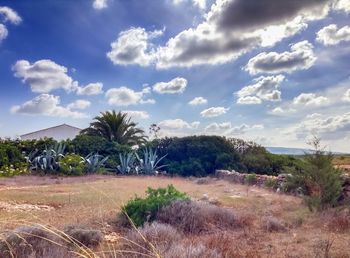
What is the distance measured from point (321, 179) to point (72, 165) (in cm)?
1372

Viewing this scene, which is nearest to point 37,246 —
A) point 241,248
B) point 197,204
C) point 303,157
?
point 241,248

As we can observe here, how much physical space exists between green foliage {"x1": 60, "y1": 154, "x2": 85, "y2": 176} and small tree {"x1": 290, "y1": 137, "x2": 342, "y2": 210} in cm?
1256

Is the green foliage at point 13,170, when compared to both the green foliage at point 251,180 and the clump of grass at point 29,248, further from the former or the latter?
the clump of grass at point 29,248

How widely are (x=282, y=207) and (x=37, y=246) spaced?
20.8ft

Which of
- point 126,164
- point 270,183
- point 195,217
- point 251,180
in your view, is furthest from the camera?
point 126,164

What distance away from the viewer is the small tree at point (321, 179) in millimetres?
8922

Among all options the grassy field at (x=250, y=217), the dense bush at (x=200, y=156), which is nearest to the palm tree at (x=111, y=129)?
the dense bush at (x=200, y=156)

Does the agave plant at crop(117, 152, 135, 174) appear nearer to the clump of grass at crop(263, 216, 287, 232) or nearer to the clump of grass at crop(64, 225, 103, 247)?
the clump of grass at crop(263, 216, 287, 232)

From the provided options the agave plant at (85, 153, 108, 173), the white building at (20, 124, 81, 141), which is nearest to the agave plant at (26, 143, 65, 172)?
the agave plant at (85, 153, 108, 173)

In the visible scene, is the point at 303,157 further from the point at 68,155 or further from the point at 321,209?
the point at 68,155

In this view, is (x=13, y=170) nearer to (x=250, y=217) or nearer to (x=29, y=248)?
(x=250, y=217)

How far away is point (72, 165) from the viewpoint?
1995 centimetres

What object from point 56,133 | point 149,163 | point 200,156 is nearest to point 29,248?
point 149,163

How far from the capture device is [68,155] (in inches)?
816
